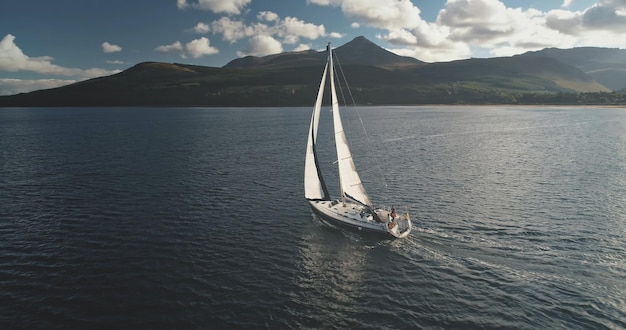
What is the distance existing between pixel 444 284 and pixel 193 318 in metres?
22.9

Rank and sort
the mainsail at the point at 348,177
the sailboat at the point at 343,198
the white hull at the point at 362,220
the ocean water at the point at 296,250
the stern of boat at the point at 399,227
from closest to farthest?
1. the ocean water at the point at 296,250
2. the stern of boat at the point at 399,227
3. the white hull at the point at 362,220
4. the sailboat at the point at 343,198
5. the mainsail at the point at 348,177

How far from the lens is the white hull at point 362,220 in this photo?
152 feet

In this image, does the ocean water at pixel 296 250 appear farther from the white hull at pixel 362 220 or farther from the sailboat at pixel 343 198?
the sailboat at pixel 343 198

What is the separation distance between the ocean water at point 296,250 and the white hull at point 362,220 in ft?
5.17

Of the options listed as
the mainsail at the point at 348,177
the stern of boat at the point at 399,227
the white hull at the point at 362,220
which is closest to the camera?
the stern of boat at the point at 399,227

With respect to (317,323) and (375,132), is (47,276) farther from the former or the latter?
(375,132)

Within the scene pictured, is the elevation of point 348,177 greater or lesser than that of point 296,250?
greater

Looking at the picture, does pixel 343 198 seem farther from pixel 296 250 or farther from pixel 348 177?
pixel 296 250

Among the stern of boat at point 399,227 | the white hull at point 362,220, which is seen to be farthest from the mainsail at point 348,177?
the stern of boat at point 399,227

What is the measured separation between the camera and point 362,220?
4772 centimetres

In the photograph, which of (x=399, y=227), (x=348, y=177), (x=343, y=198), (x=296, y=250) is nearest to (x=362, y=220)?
(x=399, y=227)

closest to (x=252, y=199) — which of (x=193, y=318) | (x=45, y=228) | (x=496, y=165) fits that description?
(x=45, y=228)

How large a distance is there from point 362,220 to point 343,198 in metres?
6.00

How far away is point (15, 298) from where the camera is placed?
3428 centimetres
